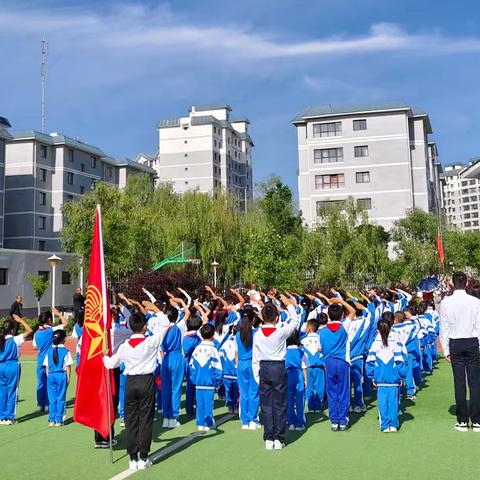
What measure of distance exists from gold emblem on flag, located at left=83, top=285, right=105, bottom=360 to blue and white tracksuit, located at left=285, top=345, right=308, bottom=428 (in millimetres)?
2649

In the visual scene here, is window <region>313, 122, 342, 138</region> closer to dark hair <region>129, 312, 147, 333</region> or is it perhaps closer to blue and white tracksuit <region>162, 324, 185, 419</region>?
blue and white tracksuit <region>162, 324, 185, 419</region>

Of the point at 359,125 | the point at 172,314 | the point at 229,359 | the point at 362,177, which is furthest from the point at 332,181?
the point at 172,314

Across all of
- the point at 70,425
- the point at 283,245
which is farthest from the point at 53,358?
the point at 283,245

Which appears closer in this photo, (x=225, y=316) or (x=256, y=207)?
(x=225, y=316)

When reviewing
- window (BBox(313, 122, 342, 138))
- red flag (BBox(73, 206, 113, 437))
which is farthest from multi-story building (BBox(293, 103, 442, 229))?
red flag (BBox(73, 206, 113, 437))

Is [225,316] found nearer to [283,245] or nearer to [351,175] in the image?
[283,245]

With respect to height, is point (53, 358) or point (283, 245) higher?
point (283, 245)

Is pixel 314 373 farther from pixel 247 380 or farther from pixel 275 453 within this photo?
pixel 275 453

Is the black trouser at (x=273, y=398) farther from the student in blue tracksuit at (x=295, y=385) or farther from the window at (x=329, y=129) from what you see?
the window at (x=329, y=129)

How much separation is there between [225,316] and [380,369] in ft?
9.13

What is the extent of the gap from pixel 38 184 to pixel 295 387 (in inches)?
1854

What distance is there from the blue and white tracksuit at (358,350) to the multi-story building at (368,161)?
4017cm

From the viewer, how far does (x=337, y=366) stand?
745 centimetres

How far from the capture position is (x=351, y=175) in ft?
162
